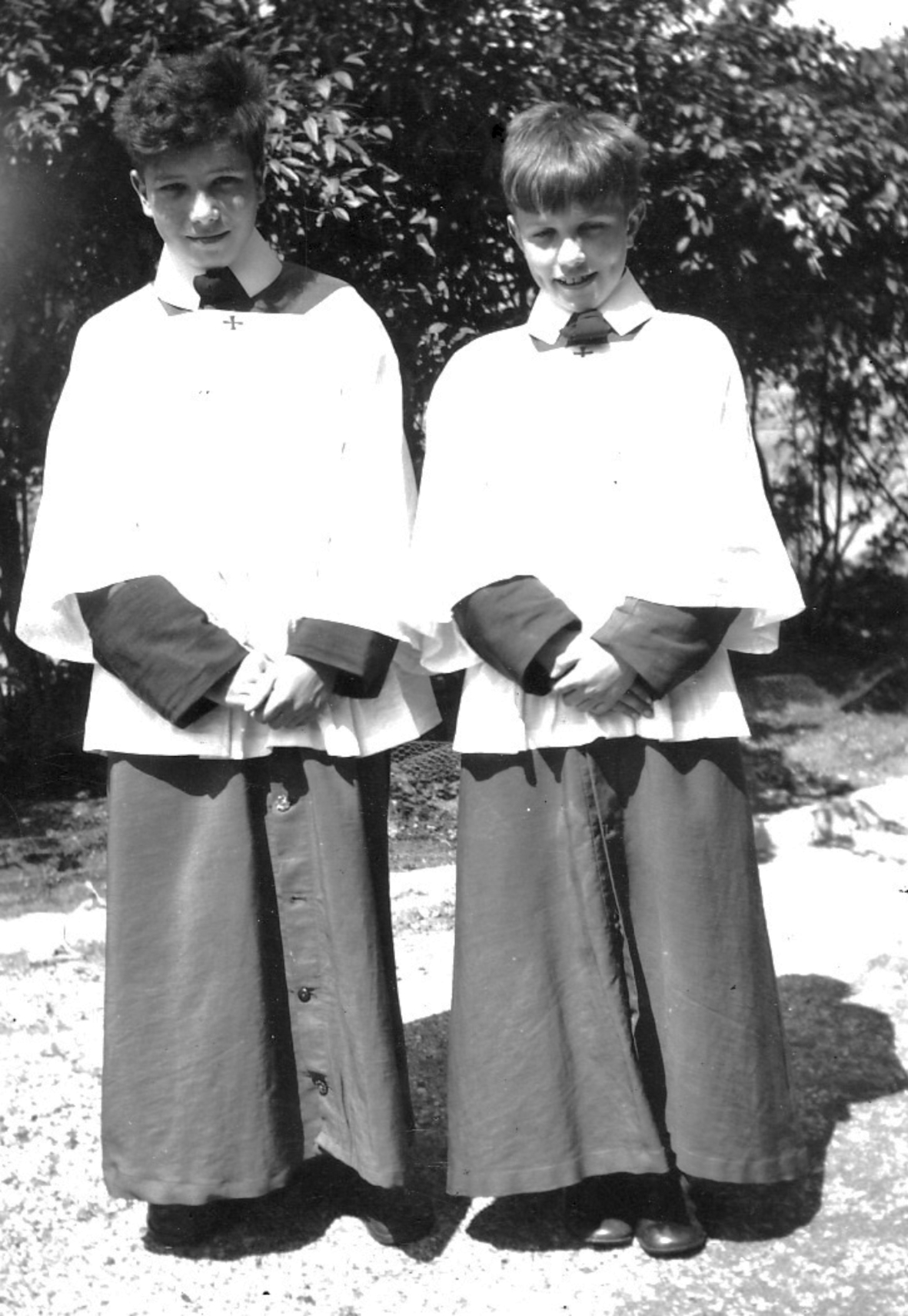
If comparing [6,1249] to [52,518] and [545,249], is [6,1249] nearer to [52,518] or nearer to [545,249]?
[52,518]

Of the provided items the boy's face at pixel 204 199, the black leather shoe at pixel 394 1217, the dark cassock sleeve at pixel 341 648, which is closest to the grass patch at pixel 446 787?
the black leather shoe at pixel 394 1217

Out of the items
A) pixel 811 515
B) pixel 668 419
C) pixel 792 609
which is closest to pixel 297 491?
pixel 668 419

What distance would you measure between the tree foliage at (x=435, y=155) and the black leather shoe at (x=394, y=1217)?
325 centimetres

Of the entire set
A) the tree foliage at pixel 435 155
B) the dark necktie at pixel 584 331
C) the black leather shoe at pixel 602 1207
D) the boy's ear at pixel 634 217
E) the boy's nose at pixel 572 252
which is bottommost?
the black leather shoe at pixel 602 1207

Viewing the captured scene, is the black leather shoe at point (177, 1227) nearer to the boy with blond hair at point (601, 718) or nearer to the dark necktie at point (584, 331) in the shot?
the boy with blond hair at point (601, 718)

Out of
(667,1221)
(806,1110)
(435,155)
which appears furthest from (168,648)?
(435,155)

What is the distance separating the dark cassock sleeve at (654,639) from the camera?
3006 mm

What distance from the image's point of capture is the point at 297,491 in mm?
3086

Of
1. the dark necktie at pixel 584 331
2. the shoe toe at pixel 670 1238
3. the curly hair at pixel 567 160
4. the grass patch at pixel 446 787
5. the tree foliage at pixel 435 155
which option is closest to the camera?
the curly hair at pixel 567 160

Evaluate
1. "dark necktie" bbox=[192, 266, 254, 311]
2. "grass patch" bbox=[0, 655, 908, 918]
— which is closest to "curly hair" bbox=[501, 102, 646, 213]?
"dark necktie" bbox=[192, 266, 254, 311]

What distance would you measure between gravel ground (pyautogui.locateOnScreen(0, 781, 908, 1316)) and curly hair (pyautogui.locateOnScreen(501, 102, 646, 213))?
1930mm

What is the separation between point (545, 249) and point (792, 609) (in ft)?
2.63

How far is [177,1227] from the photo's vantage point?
10.7 ft

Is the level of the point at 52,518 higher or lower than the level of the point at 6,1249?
higher
